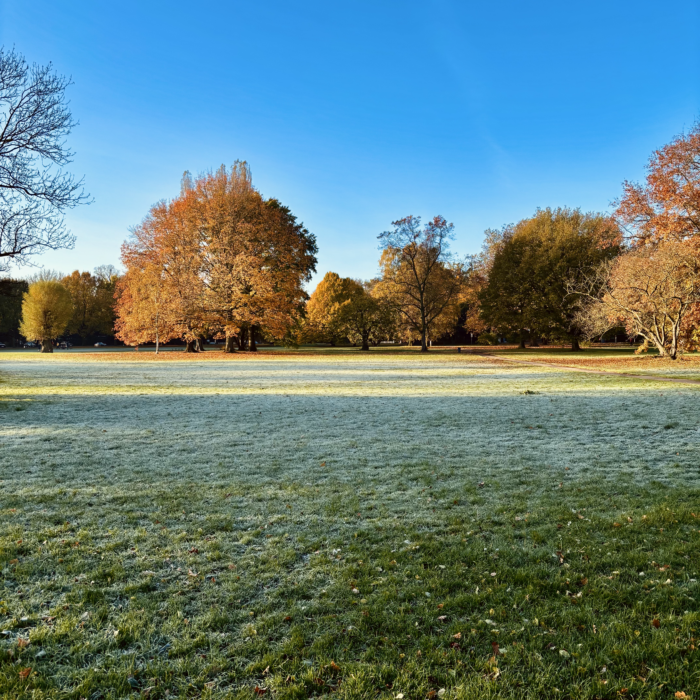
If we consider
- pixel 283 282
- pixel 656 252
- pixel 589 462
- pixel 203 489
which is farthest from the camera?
pixel 283 282

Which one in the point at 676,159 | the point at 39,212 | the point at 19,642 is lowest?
the point at 19,642

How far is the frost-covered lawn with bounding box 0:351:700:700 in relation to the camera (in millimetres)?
2535

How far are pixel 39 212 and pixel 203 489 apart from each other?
14.0m

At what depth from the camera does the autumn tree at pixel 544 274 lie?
43250mm

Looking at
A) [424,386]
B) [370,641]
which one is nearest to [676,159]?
[424,386]

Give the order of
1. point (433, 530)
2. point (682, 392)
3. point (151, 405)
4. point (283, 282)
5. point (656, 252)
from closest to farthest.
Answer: point (433, 530) → point (151, 405) → point (682, 392) → point (656, 252) → point (283, 282)

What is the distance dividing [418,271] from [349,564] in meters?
42.5

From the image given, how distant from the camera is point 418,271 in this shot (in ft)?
147

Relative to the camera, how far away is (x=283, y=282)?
121ft

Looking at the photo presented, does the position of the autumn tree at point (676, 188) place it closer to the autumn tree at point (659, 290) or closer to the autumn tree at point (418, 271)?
A: the autumn tree at point (659, 290)

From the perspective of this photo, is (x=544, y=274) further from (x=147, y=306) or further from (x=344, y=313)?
(x=147, y=306)

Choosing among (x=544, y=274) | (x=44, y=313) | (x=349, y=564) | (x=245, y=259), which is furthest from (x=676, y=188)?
(x=44, y=313)

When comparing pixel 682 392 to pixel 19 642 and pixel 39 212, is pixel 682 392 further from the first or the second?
pixel 39 212

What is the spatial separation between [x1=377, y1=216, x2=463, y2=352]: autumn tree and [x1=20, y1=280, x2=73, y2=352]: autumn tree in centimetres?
3336
